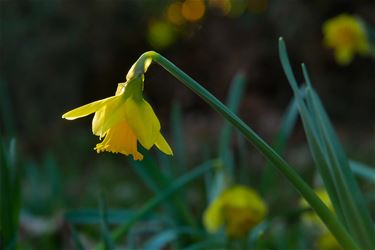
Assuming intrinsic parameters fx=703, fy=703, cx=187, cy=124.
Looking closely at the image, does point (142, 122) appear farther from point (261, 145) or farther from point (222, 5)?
point (222, 5)

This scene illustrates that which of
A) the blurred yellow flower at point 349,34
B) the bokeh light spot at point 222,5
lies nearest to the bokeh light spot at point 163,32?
the bokeh light spot at point 222,5

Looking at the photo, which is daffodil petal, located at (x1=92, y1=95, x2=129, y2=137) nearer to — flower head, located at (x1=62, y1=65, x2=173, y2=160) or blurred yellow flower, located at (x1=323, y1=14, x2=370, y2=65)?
flower head, located at (x1=62, y1=65, x2=173, y2=160)

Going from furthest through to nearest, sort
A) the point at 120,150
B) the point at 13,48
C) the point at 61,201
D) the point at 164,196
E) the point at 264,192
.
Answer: the point at 13,48, the point at 61,201, the point at 264,192, the point at 164,196, the point at 120,150

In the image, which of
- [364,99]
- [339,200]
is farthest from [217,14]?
[339,200]

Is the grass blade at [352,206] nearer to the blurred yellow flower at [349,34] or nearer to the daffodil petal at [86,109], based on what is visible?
the daffodil petal at [86,109]

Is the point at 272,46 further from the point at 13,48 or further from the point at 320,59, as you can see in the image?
the point at 13,48

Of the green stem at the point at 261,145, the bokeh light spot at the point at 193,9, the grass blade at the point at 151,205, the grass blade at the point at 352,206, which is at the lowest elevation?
the bokeh light spot at the point at 193,9
